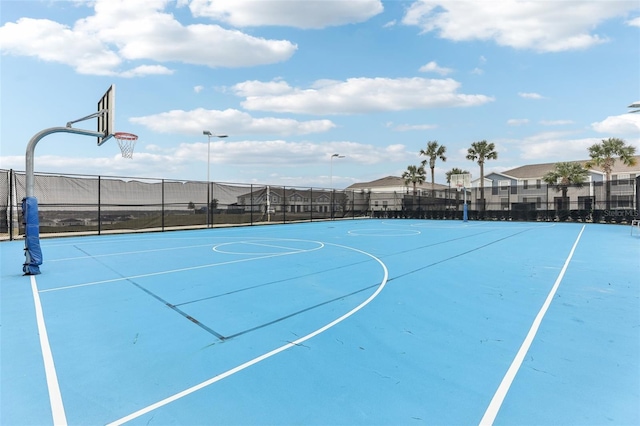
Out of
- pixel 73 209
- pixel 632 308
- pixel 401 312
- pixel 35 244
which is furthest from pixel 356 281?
pixel 73 209

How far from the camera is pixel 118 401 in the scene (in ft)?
8.73

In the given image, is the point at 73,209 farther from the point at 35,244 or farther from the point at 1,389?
the point at 1,389

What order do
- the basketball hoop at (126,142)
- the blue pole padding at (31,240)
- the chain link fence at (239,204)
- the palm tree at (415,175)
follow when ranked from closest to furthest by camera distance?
the blue pole padding at (31,240) < the basketball hoop at (126,142) < the chain link fence at (239,204) < the palm tree at (415,175)

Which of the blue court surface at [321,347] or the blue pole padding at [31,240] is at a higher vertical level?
the blue pole padding at [31,240]

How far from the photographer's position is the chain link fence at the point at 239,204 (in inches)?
581

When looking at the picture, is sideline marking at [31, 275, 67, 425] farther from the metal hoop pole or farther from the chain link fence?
the chain link fence

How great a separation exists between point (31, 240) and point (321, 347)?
711 cm

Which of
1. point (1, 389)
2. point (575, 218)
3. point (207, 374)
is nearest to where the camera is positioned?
point (1, 389)

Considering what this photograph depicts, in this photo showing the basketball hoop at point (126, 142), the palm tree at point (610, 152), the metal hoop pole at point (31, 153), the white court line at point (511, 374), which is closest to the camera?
the white court line at point (511, 374)

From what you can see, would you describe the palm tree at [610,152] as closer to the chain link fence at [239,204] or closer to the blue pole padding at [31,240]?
the chain link fence at [239,204]

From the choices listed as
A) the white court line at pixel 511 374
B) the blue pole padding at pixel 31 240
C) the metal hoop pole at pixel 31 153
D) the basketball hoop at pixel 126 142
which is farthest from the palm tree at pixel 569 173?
the blue pole padding at pixel 31 240

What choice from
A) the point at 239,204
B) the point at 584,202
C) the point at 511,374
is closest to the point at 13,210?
the point at 239,204

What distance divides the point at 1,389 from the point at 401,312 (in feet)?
13.4

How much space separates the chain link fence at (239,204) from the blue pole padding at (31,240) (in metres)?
8.08
